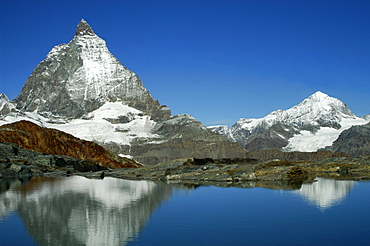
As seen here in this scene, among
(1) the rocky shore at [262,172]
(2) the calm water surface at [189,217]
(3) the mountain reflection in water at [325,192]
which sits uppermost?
(1) the rocky shore at [262,172]

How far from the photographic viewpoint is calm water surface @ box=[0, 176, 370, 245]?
36531 mm

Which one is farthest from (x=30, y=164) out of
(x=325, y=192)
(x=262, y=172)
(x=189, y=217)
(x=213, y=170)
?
(x=189, y=217)

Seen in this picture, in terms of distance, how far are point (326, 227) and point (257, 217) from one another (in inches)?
299

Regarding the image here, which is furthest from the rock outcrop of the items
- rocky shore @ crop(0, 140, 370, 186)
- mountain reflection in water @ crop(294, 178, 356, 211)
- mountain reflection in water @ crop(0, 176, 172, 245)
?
mountain reflection in water @ crop(294, 178, 356, 211)

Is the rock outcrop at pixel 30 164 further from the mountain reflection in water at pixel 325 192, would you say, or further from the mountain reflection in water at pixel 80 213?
the mountain reflection in water at pixel 325 192

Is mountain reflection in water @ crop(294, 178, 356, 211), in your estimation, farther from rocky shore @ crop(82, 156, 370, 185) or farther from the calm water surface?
rocky shore @ crop(82, 156, 370, 185)

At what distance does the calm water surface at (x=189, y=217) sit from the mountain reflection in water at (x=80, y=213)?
3.0 inches

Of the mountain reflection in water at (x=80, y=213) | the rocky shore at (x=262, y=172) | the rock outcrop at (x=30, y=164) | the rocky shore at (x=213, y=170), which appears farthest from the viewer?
the rock outcrop at (x=30, y=164)

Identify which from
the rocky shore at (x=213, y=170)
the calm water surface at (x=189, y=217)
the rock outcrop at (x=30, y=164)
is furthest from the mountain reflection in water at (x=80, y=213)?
the rock outcrop at (x=30, y=164)

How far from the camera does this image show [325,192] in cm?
6444

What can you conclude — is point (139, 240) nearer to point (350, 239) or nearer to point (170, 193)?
point (350, 239)

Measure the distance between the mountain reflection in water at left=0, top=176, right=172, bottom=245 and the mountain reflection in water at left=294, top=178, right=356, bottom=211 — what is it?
18594 mm

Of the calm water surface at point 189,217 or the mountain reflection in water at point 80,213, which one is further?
the mountain reflection in water at point 80,213

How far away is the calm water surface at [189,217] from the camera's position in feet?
120
